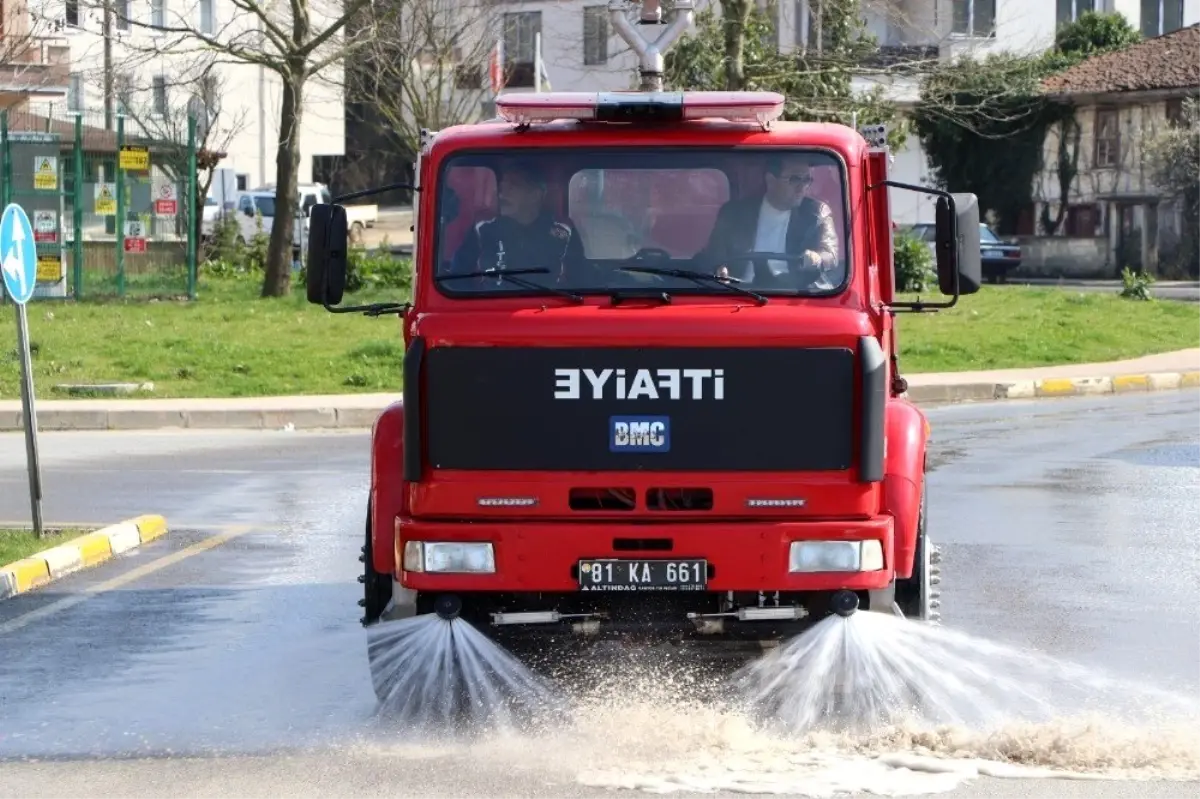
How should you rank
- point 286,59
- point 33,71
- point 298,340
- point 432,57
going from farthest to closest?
point 432,57 → point 33,71 → point 286,59 → point 298,340

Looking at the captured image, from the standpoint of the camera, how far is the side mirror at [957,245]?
8.32 metres

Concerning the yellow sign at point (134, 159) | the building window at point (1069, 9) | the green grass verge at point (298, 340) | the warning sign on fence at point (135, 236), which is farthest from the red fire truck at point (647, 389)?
the building window at point (1069, 9)

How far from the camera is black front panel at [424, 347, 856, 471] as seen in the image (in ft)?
25.5

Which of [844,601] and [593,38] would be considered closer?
[844,601]

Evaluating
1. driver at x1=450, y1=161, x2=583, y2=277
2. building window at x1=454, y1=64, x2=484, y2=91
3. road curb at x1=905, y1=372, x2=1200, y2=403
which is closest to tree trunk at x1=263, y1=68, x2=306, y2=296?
road curb at x1=905, y1=372, x2=1200, y2=403

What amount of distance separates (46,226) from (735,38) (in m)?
11.0

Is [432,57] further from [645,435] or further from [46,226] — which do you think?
[645,435]

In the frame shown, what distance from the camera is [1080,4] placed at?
68438 millimetres

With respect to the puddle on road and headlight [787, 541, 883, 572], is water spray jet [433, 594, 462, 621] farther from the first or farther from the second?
headlight [787, 541, 883, 572]

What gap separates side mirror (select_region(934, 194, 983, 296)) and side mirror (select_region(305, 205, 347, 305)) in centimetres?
232

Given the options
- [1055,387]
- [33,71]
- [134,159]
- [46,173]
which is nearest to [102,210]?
[134,159]

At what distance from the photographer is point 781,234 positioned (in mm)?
8172

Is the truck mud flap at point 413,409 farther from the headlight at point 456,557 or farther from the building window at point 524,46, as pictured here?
the building window at point 524,46

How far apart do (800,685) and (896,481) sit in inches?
32.9
